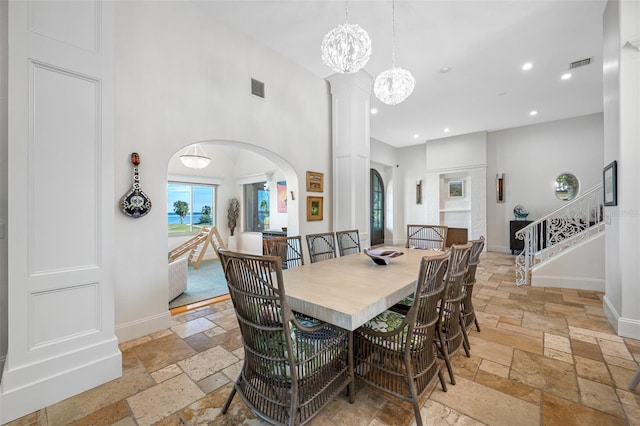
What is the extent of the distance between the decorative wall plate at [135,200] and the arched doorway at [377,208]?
7.09 meters

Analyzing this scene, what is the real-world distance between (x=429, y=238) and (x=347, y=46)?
8.21ft

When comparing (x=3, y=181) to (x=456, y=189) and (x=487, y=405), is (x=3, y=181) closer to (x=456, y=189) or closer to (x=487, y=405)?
(x=487, y=405)

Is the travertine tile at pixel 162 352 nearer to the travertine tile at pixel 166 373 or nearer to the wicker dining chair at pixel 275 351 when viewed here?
the travertine tile at pixel 166 373

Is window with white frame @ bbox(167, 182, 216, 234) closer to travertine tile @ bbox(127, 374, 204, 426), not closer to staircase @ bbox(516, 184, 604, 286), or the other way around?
travertine tile @ bbox(127, 374, 204, 426)

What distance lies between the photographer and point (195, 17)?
3.01m

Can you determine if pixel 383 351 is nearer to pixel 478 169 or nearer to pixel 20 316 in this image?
pixel 20 316

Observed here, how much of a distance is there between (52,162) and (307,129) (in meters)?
3.20

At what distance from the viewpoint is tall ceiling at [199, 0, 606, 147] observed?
2.98 metres

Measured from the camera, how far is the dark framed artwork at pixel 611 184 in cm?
263

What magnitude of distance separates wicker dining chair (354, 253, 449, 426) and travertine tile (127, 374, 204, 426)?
3.74ft

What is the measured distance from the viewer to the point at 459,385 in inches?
73.5

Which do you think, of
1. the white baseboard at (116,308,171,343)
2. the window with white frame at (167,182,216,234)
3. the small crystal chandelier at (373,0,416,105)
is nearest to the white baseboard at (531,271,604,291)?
the small crystal chandelier at (373,0,416,105)

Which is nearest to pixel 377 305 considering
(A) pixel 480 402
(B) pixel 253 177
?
(A) pixel 480 402

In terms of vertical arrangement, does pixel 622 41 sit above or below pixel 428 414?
above
